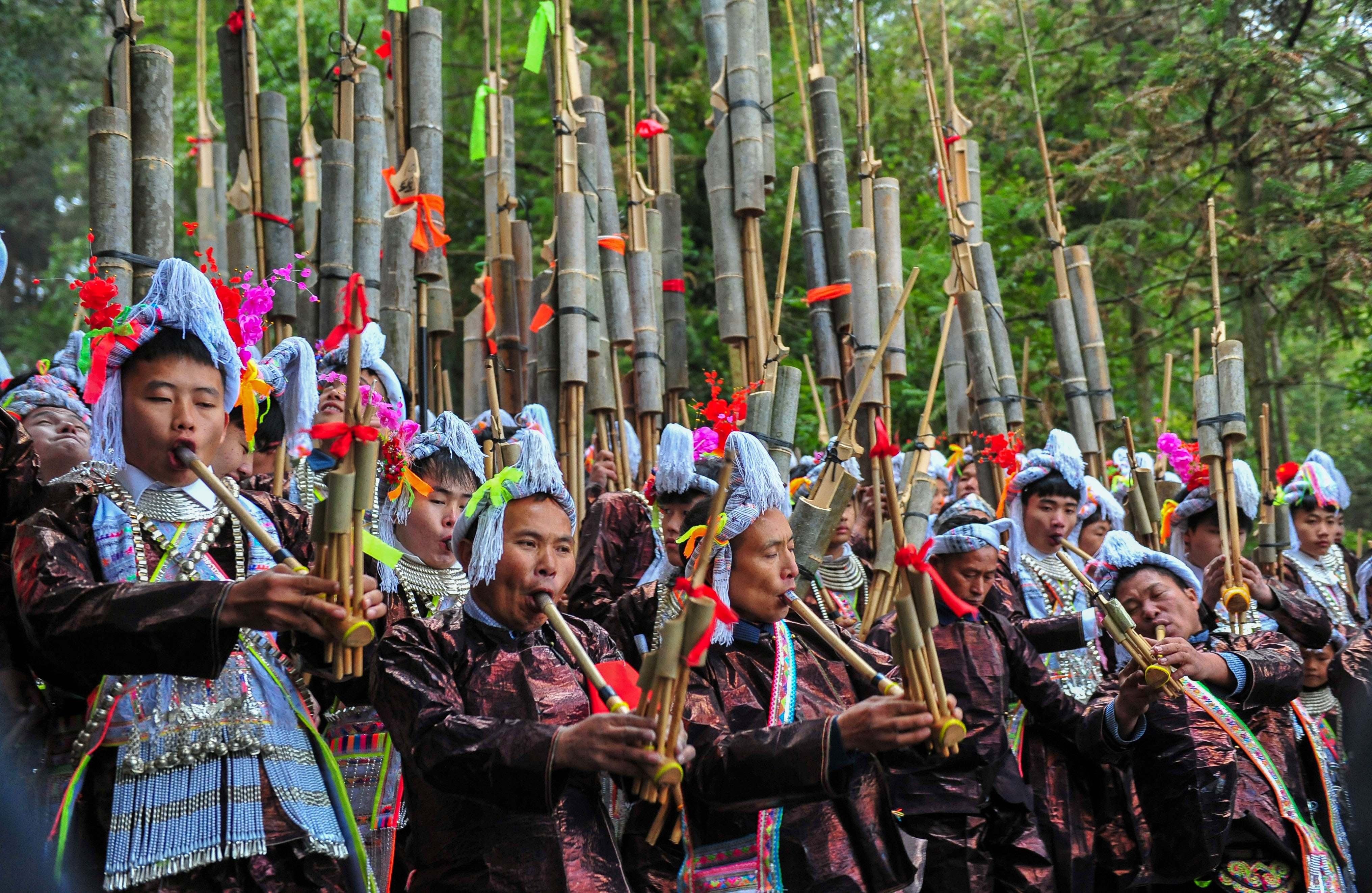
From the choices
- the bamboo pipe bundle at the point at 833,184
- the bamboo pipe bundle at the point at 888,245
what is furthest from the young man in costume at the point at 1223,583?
the bamboo pipe bundle at the point at 833,184

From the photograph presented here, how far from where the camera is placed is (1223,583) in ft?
17.2

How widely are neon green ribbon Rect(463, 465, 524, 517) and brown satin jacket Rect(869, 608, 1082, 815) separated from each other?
158 centimetres

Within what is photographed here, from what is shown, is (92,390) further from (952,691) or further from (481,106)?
(481,106)

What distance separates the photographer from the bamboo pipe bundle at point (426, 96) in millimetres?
6371

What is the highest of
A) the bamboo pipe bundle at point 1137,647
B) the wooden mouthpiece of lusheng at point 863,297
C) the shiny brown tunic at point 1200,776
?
the wooden mouthpiece of lusheng at point 863,297

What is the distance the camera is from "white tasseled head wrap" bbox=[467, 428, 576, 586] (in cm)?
324

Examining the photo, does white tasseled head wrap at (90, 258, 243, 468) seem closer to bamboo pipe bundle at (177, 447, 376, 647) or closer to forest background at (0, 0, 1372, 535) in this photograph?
bamboo pipe bundle at (177, 447, 376, 647)

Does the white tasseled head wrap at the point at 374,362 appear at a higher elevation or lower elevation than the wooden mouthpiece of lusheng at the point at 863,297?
lower

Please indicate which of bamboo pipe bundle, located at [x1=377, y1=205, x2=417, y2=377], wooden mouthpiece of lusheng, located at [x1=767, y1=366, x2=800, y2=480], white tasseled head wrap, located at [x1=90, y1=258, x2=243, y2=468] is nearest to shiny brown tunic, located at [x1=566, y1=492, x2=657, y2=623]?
wooden mouthpiece of lusheng, located at [x1=767, y1=366, x2=800, y2=480]

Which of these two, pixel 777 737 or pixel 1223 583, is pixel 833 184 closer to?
pixel 1223 583

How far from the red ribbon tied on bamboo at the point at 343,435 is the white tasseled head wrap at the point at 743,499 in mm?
1261

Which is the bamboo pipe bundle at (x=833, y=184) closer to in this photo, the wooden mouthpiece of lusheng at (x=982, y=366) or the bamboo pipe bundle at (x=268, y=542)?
the wooden mouthpiece of lusheng at (x=982, y=366)

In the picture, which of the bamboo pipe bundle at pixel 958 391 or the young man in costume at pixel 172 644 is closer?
the young man in costume at pixel 172 644

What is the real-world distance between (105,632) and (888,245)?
5039mm
